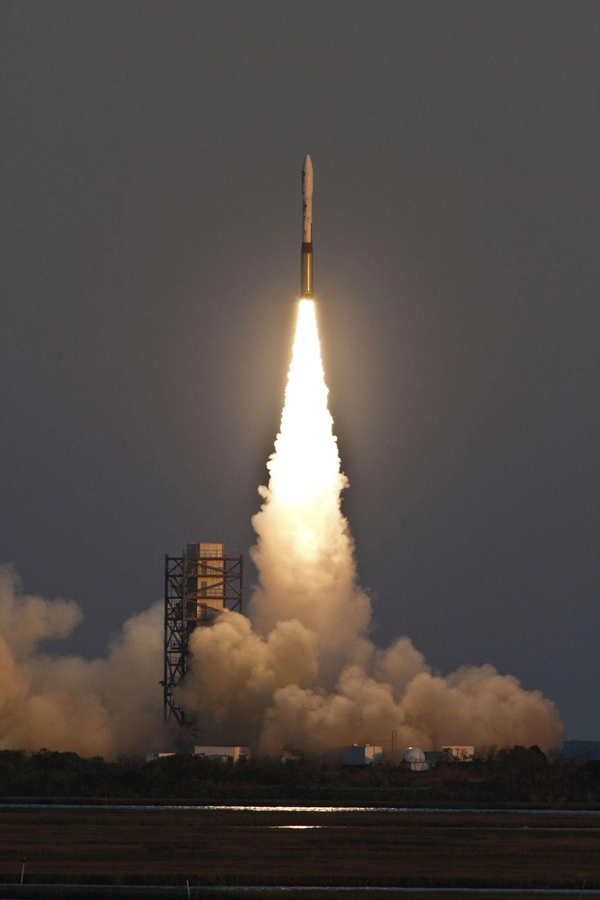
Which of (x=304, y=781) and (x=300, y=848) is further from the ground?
(x=304, y=781)

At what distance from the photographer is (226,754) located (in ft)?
334

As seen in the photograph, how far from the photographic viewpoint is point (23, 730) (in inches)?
4168

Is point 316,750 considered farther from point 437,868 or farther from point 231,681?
point 437,868

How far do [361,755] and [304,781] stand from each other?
7.57 metres

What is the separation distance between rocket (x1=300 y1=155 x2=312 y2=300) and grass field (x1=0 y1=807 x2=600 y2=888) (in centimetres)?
3499

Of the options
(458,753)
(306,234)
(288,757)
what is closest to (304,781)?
(288,757)

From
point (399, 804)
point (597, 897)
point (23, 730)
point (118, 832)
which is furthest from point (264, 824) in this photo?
point (23, 730)

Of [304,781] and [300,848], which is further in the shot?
[304,781]

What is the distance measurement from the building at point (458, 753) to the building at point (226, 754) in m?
11.7

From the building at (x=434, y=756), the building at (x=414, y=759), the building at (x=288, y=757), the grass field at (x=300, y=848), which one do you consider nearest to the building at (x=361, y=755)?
the building at (x=414, y=759)

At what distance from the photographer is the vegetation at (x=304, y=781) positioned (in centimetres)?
8700

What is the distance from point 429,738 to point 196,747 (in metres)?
14.2

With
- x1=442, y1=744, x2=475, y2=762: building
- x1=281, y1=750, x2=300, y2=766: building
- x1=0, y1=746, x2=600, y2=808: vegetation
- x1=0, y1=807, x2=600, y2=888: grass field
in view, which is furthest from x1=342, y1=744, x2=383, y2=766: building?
x1=0, y1=807, x2=600, y2=888: grass field

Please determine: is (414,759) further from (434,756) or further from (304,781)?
(304,781)
